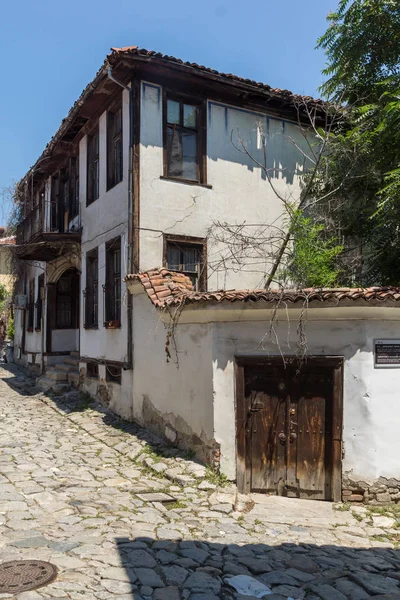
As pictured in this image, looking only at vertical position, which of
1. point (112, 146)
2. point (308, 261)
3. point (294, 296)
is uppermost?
point (112, 146)

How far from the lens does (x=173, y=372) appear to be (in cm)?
804

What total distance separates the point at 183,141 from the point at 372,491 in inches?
286

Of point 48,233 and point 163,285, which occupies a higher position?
point 48,233

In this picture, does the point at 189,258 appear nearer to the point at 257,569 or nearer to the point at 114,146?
the point at 114,146

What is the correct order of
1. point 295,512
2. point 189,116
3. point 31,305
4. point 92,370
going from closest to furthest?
point 295,512 → point 189,116 → point 92,370 → point 31,305

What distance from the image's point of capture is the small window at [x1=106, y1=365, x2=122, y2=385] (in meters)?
10.4

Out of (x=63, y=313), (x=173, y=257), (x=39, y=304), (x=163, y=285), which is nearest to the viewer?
(x=163, y=285)

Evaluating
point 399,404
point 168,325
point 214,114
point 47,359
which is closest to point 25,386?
point 47,359

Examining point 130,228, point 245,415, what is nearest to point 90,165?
point 130,228

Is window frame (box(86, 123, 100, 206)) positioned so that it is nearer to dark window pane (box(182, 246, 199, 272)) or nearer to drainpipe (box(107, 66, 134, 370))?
drainpipe (box(107, 66, 134, 370))

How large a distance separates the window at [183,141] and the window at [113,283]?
1.92 meters

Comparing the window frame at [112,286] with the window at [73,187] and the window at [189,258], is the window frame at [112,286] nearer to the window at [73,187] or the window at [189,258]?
the window at [189,258]

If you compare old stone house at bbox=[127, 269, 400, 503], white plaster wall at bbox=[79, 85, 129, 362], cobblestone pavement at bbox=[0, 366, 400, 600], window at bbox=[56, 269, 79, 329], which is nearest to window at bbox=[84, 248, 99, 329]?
white plaster wall at bbox=[79, 85, 129, 362]

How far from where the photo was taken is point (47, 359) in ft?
49.6
